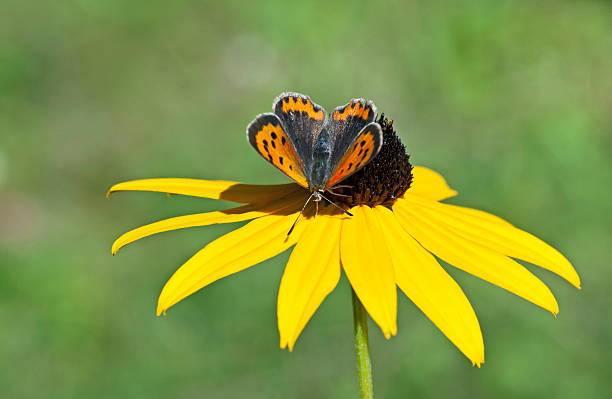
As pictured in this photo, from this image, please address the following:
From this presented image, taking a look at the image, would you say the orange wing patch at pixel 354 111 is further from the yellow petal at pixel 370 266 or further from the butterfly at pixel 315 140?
the yellow petal at pixel 370 266

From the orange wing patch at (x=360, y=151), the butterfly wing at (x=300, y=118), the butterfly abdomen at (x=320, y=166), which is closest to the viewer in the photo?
the orange wing patch at (x=360, y=151)

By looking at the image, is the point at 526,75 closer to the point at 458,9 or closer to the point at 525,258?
the point at 458,9

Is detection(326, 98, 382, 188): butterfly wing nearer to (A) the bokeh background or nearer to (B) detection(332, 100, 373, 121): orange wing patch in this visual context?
(B) detection(332, 100, 373, 121): orange wing patch

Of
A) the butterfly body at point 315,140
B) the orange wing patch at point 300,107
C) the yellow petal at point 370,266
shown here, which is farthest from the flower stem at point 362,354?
the orange wing patch at point 300,107

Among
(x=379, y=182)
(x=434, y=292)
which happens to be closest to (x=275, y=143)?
(x=379, y=182)

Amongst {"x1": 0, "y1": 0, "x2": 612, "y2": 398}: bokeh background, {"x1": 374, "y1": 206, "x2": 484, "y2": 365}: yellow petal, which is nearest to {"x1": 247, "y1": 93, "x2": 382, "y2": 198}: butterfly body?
{"x1": 374, "y1": 206, "x2": 484, "y2": 365}: yellow petal

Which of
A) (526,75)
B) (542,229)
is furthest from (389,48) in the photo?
(542,229)
